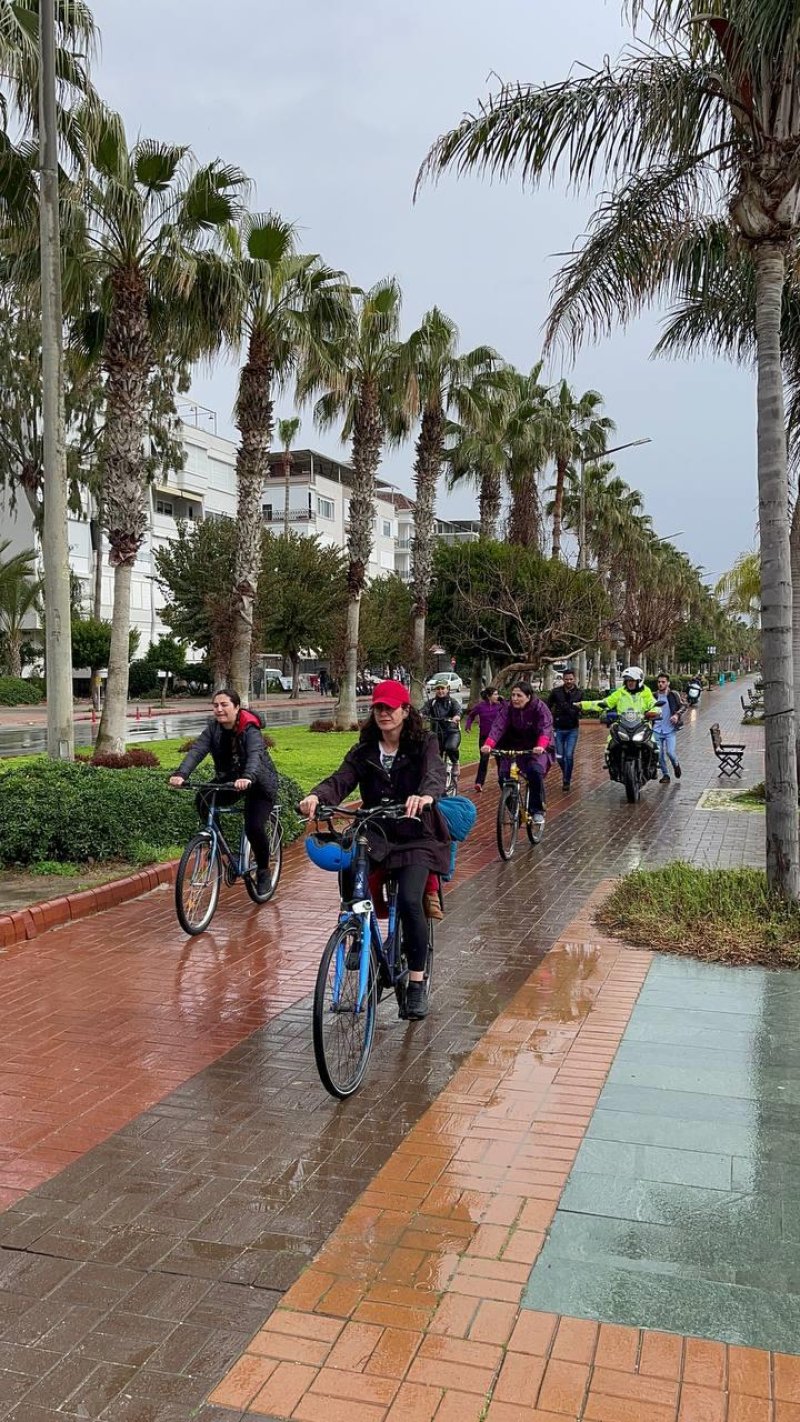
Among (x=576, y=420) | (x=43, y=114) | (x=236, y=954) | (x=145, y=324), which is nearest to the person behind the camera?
(x=236, y=954)

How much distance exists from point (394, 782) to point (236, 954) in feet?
7.64

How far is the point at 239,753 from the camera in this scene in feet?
25.9

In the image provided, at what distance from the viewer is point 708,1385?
2748 mm

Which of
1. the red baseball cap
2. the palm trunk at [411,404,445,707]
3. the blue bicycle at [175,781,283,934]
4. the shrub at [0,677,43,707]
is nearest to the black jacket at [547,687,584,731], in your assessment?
the blue bicycle at [175,781,283,934]

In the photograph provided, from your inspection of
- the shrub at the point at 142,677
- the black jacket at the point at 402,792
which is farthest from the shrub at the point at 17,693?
the black jacket at the point at 402,792

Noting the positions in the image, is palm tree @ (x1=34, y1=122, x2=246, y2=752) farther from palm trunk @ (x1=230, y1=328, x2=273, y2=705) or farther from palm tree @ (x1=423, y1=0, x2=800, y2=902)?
A: palm tree @ (x1=423, y1=0, x2=800, y2=902)

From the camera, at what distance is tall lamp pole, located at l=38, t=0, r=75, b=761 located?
37.0 feet

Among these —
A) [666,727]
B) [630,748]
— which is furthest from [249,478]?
[630,748]

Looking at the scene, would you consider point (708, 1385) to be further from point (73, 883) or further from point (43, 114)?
point (43, 114)

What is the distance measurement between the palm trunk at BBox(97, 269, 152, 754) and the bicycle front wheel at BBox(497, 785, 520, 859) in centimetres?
736

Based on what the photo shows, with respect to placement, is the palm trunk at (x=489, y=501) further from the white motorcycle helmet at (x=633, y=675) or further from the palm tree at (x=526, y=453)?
the white motorcycle helmet at (x=633, y=675)

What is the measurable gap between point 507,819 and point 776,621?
159 inches

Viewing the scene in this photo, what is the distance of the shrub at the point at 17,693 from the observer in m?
44.7

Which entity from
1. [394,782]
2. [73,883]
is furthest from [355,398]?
[394,782]
